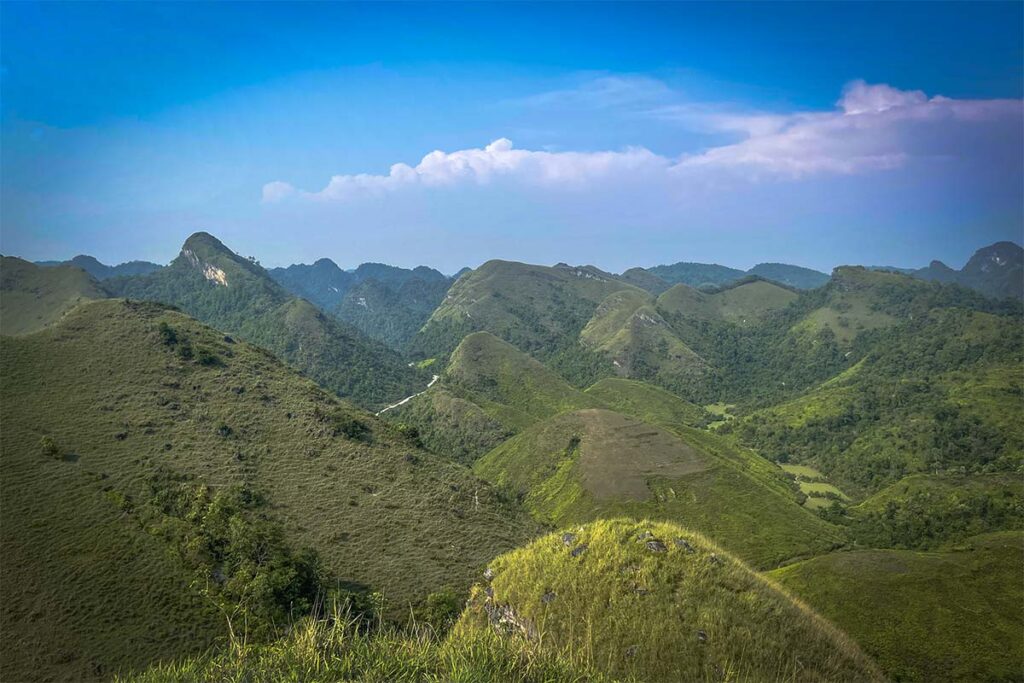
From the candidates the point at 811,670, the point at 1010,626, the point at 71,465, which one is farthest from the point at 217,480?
the point at 1010,626

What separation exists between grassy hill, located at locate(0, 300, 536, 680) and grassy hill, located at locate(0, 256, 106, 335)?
4291 inches

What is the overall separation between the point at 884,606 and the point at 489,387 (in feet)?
407

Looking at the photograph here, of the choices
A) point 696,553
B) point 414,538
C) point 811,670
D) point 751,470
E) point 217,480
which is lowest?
point 751,470

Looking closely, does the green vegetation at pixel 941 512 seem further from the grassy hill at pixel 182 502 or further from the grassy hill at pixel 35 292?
the grassy hill at pixel 35 292

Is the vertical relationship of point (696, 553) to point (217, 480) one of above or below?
above

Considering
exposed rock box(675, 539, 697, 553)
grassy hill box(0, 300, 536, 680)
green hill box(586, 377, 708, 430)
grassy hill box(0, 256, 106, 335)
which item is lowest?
green hill box(586, 377, 708, 430)

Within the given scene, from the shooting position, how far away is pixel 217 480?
52344 mm

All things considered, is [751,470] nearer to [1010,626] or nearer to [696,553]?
[1010,626]

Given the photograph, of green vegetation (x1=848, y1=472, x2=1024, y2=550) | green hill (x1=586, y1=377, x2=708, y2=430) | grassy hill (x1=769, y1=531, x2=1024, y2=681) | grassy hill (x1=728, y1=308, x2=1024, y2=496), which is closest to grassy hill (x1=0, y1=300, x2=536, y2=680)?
grassy hill (x1=769, y1=531, x2=1024, y2=681)

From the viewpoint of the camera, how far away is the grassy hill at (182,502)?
34.3 metres

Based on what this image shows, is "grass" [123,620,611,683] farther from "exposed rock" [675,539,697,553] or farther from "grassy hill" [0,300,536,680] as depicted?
"grassy hill" [0,300,536,680]

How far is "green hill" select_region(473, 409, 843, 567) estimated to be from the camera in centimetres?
8288

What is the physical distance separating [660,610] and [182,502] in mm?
44451

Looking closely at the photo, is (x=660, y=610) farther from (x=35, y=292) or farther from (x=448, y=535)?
(x=35, y=292)
